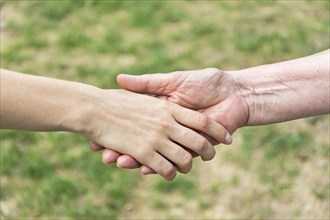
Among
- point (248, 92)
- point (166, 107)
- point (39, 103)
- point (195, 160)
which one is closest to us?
point (39, 103)

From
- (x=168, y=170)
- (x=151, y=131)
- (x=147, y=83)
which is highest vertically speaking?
(x=147, y=83)

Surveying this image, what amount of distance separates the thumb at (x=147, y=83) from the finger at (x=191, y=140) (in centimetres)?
26

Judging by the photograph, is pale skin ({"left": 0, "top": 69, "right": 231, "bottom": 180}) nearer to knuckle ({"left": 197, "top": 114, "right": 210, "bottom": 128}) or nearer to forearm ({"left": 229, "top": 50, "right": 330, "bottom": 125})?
knuckle ({"left": 197, "top": 114, "right": 210, "bottom": 128})

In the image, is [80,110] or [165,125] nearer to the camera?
[80,110]

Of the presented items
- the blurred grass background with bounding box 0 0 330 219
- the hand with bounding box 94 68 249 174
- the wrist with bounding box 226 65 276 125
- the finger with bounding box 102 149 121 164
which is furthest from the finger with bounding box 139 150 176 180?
the blurred grass background with bounding box 0 0 330 219

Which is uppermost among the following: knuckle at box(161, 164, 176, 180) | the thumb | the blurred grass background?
the thumb

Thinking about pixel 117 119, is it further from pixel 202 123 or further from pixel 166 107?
pixel 202 123

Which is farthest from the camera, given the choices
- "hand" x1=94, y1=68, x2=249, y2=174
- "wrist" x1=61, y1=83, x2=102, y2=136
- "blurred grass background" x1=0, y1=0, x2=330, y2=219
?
"blurred grass background" x1=0, y1=0, x2=330, y2=219

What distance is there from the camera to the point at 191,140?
2797 mm

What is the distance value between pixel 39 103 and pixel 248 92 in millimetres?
1072

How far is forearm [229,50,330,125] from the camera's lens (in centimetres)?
295

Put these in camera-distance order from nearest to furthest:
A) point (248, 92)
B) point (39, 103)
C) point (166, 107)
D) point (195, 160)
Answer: point (39, 103) → point (166, 107) → point (248, 92) → point (195, 160)

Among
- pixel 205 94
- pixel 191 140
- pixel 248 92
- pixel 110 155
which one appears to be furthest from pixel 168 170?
pixel 248 92

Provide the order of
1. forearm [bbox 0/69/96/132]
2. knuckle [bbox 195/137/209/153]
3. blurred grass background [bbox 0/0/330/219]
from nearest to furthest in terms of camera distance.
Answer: forearm [bbox 0/69/96/132] < knuckle [bbox 195/137/209/153] < blurred grass background [bbox 0/0/330/219]
